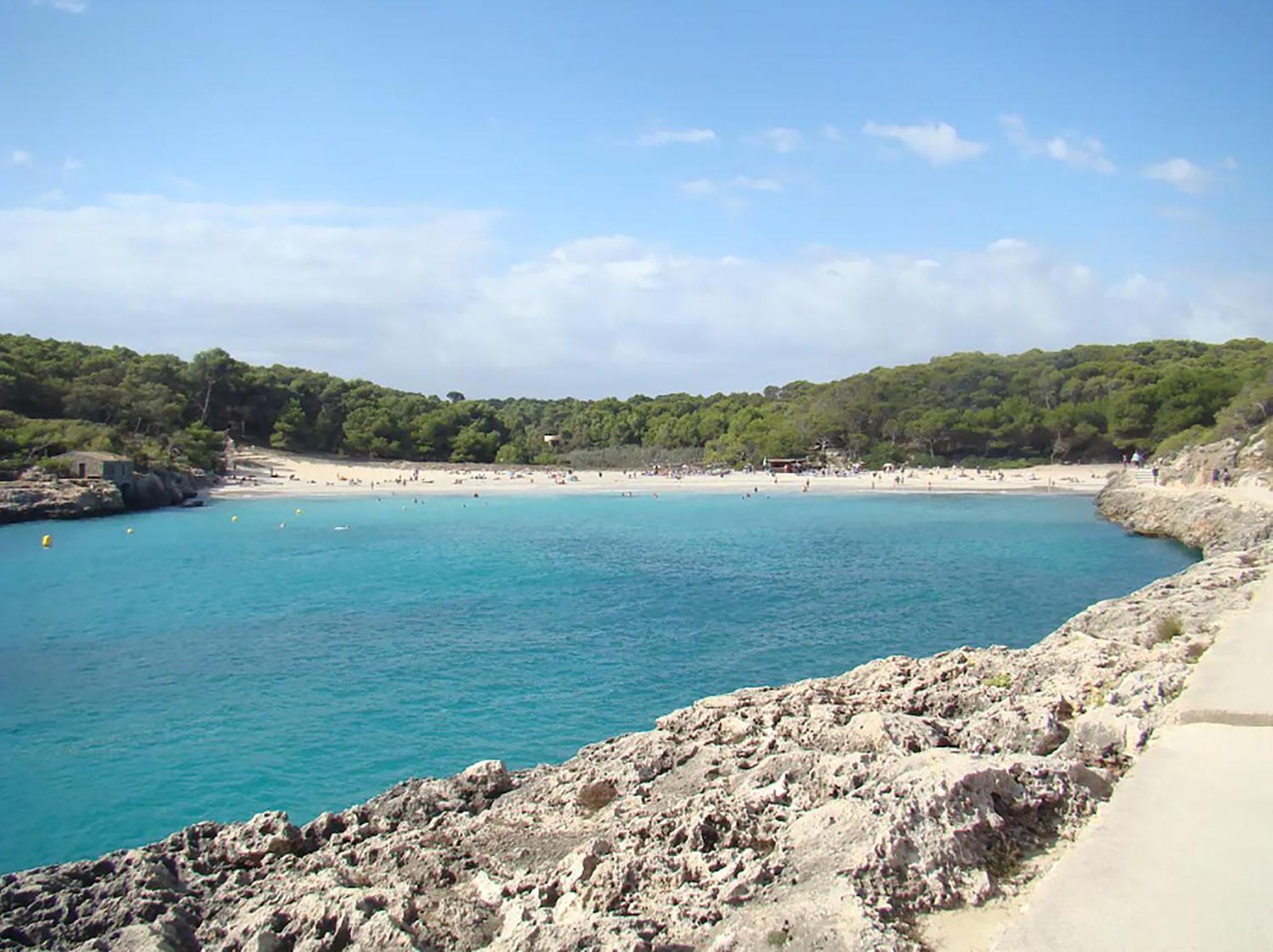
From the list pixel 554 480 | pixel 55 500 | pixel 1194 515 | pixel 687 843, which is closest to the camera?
pixel 687 843

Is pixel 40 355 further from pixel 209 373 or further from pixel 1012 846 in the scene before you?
pixel 1012 846

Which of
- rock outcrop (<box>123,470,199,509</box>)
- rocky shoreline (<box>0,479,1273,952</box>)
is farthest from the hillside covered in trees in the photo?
rocky shoreline (<box>0,479,1273,952</box>)

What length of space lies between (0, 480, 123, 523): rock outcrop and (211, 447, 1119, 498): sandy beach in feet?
36.6

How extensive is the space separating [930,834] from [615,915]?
158 centimetres

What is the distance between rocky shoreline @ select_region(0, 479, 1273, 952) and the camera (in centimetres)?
415

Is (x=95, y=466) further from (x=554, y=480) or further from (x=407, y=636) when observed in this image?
(x=407, y=636)

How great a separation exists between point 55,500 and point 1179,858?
165 feet

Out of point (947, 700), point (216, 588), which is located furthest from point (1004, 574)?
point (216, 588)

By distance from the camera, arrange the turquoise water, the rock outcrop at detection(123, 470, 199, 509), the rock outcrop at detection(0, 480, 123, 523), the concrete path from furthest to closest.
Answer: the rock outcrop at detection(123, 470, 199, 509) < the rock outcrop at detection(0, 480, 123, 523) < the turquoise water < the concrete path

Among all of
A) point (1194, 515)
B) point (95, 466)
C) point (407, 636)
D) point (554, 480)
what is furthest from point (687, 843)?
point (554, 480)

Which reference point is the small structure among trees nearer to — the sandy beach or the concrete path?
the sandy beach

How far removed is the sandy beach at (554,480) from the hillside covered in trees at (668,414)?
3006mm

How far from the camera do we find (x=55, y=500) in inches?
1709

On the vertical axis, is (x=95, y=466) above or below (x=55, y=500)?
above
